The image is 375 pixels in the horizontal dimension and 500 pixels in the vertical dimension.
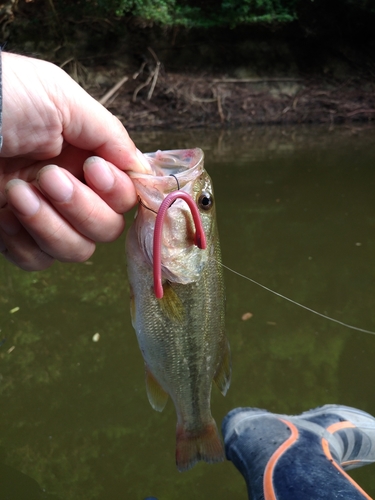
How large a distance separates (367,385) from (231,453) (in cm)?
105

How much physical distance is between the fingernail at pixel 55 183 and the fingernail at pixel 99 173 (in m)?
0.07

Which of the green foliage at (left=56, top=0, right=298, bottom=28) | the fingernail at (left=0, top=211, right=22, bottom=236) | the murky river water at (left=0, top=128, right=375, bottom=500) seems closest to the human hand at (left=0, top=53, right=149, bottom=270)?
the fingernail at (left=0, top=211, right=22, bottom=236)

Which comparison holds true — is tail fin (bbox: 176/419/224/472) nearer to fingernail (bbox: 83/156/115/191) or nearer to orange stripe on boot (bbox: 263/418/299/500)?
orange stripe on boot (bbox: 263/418/299/500)

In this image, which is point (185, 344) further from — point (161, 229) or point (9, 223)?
point (9, 223)

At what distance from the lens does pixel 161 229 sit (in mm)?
1316

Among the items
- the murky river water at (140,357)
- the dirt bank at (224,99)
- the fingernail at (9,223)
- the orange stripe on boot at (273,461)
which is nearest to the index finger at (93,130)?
the fingernail at (9,223)

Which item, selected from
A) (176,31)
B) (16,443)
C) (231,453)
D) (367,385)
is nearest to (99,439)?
(16,443)

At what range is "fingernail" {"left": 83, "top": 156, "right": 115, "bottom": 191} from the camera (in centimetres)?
140

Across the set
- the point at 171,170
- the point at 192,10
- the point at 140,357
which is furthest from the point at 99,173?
the point at 192,10

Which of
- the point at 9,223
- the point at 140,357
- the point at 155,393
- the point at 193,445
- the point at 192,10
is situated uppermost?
the point at 9,223

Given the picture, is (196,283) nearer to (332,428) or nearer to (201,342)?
(201,342)

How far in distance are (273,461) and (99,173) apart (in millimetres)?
1619

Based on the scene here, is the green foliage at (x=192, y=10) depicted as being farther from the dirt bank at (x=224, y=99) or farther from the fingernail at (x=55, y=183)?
the fingernail at (x=55, y=183)

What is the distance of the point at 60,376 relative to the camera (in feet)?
9.84
